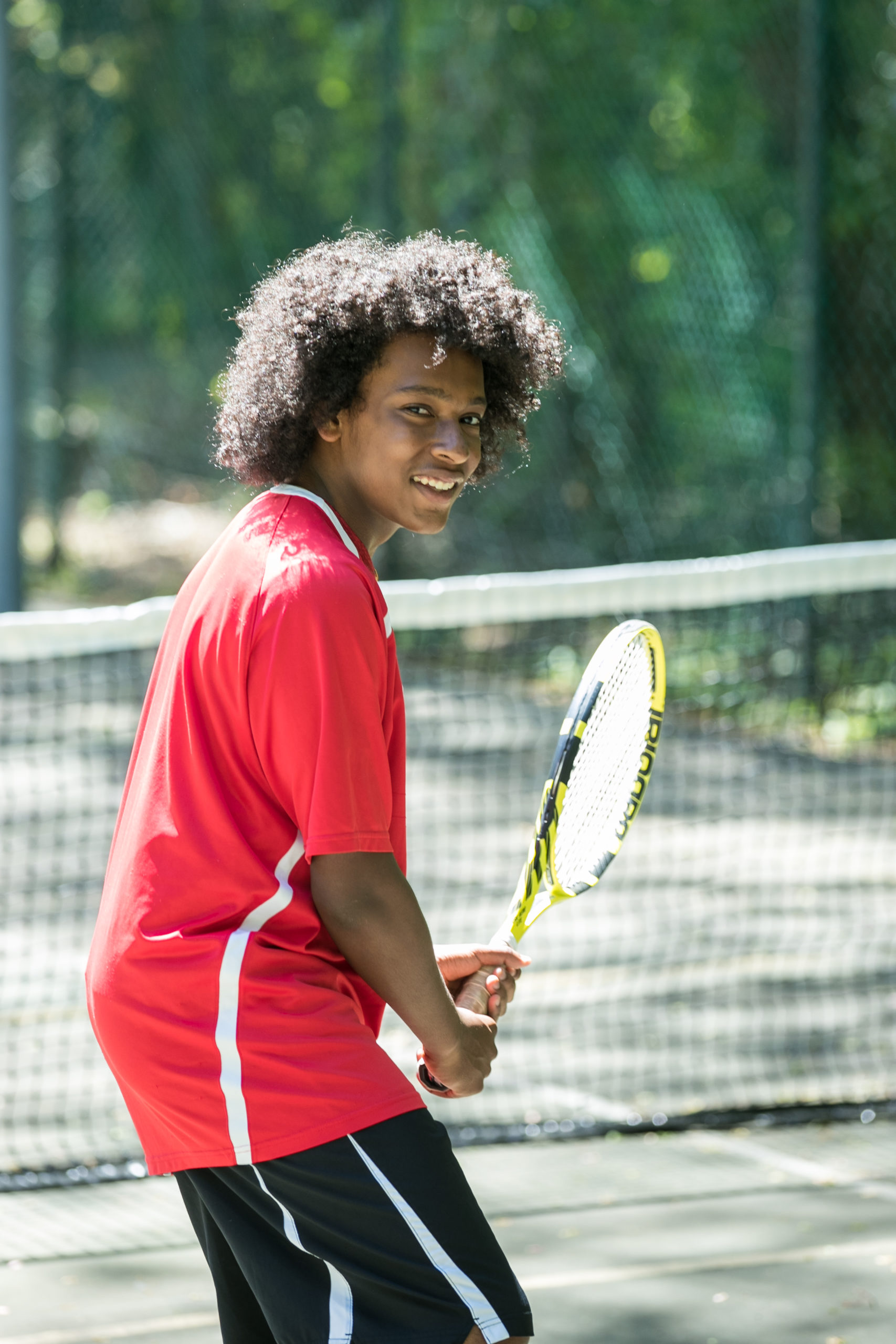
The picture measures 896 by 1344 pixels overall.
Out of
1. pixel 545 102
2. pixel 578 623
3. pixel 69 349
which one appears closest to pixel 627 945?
pixel 578 623

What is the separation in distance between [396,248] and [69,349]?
11.2 m

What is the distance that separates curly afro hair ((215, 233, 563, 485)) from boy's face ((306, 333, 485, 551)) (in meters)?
0.02

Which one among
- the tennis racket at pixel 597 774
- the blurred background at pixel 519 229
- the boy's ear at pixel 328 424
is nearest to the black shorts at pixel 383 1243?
the tennis racket at pixel 597 774

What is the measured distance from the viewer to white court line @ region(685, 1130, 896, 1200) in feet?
13.2

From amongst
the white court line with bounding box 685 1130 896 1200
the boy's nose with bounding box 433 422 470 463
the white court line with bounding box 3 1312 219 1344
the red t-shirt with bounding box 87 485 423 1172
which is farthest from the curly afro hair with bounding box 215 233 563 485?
the white court line with bounding box 685 1130 896 1200

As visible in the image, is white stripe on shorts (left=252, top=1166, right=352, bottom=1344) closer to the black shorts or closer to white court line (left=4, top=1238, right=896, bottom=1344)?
the black shorts

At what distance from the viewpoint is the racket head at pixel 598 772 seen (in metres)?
2.78

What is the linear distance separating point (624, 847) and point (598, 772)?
4.61 meters

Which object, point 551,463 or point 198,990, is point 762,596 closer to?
point 198,990

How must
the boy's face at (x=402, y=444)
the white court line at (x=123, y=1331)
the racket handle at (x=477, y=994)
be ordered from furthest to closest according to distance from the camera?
1. the white court line at (x=123, y=1331)
2. the racket handle at (x=477, y=994)
3. the boy's face at (x=402, y=444)

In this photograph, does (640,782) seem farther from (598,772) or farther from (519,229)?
(519,229)

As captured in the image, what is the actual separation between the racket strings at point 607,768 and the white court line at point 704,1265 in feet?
3.68

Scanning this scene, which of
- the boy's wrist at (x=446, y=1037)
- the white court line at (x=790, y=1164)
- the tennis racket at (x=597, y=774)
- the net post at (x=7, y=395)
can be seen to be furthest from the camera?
the net post at (x=7, y=395)

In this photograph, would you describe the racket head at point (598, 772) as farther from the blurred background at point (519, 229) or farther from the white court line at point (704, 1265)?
the blurred background at point (519, 229)
